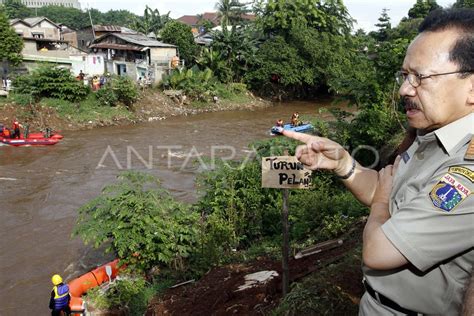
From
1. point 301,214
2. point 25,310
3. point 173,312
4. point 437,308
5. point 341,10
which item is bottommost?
point 25,310

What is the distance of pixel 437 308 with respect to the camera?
1.39 meters

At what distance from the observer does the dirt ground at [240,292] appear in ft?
12.2

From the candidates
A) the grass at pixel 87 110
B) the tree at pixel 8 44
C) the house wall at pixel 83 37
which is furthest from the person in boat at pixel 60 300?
the house wall at pixel 83 37

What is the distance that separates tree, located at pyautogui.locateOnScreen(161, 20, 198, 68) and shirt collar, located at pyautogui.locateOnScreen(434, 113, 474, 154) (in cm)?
2987

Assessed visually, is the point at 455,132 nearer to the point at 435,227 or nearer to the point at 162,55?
the point at 435,227

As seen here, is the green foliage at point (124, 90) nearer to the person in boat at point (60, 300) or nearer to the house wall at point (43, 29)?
the house wall at point (43, 29)

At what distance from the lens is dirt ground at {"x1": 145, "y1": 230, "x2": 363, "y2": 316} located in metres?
3.73

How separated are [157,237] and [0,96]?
59.2 ft

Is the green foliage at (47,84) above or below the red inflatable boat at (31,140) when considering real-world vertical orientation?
above

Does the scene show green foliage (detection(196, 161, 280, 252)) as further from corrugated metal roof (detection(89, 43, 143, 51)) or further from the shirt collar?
corrugated metal roof (detection(89, 43, 143, 51))

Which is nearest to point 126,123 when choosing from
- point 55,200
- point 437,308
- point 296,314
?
point 55,200

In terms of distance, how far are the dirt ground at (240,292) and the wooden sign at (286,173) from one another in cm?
92

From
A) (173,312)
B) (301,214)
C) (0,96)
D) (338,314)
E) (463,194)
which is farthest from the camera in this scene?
(0,96)

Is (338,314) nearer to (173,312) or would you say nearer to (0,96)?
(173,312)
